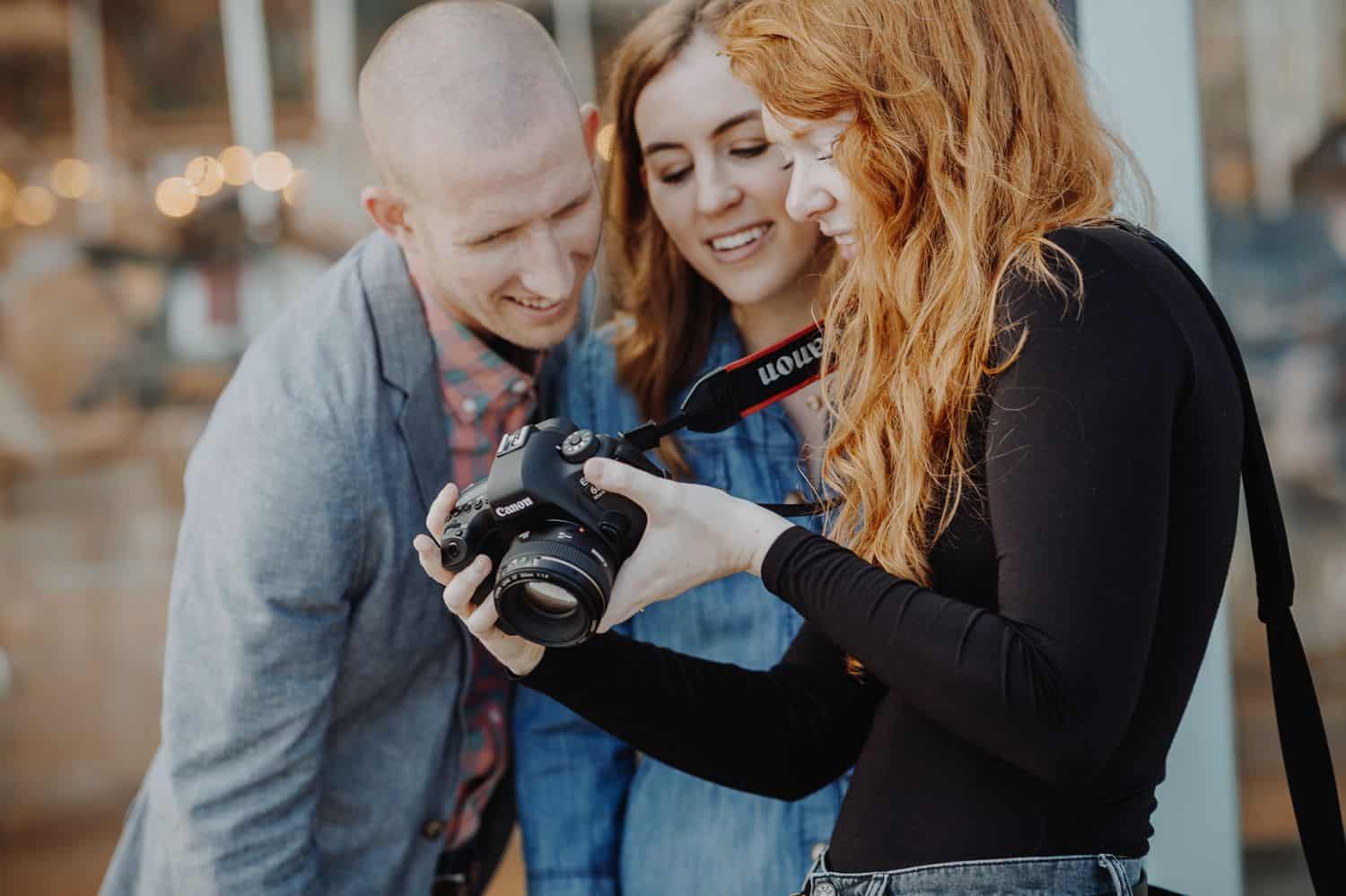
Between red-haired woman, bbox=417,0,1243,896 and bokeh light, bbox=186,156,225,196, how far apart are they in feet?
12.7

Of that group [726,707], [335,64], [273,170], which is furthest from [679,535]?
[273,170]

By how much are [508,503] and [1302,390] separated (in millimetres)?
2728

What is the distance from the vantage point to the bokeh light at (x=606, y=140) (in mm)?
1639

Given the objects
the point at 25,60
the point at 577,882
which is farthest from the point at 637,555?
the point at 25,60

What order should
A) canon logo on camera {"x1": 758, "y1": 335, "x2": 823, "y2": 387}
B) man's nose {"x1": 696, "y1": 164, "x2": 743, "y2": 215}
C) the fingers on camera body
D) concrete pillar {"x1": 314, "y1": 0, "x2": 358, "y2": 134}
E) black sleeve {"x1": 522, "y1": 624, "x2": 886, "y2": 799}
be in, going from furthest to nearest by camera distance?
concrete pillar {"x1": 314, "y1": 0, "x2": 358, "y2": 134} < man's nose {"x1": 696, "y1": 164, "x2": 743, "y2": 215} < canon logo on camera {"x1": 758, "y1": 335, "x2": 823, "y2": 387} < black sleeve {"x1": 522, "y1": 624, "x2": 886, "y2": 799} < the fingers on camera body

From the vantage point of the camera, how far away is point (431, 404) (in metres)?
1.47

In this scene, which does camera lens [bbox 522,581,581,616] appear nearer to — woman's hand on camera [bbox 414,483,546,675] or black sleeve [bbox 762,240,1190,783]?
woman's hand on camera [bbox 414,483,546,675]

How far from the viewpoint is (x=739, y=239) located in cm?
151

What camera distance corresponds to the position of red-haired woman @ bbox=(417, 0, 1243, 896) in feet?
2.78

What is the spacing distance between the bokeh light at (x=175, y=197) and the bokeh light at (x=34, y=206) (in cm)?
49

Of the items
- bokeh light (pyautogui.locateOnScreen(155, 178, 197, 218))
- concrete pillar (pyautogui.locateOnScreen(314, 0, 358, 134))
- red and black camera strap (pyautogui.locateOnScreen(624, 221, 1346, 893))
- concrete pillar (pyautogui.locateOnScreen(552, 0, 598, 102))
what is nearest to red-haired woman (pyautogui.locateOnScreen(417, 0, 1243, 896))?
red and black camera strap (pyautogui.locateOnScreen(624, 221, 1346, 893))

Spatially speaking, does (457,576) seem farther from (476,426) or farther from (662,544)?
(476,426)

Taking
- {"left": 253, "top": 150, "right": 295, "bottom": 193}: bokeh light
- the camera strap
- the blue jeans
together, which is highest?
{"left": 253, "top": 150, "right": 295, "bottom": 193}: bokeh light

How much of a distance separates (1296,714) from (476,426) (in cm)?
93
